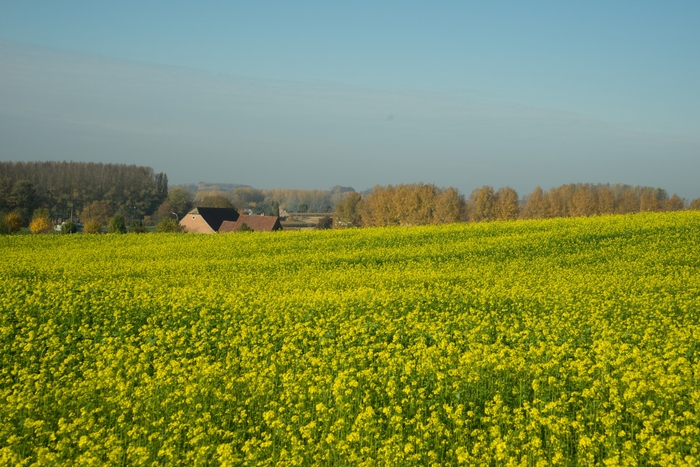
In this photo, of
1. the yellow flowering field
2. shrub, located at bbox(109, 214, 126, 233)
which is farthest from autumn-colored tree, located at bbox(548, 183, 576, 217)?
the yellow flowering field

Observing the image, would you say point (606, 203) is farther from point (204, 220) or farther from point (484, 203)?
point (204, 220)

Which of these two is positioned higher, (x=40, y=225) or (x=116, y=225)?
(x=116, y=225)

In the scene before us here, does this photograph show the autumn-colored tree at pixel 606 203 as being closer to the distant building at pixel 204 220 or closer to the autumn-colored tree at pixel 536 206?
the autumn-colored tree at pixel 536 206

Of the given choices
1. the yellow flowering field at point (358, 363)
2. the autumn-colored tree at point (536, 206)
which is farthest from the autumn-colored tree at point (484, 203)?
the yellow flowering field at point (358, 363)

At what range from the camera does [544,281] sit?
755 inches

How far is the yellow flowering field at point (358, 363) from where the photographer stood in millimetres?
7043

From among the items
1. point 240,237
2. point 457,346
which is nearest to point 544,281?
point 457,346

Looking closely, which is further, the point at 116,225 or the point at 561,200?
the point at 561,200

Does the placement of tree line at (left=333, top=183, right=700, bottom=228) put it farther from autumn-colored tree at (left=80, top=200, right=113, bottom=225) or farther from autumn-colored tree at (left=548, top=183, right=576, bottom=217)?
autumn-colored tree at (left=80, top=200, right=113, bottom=225)

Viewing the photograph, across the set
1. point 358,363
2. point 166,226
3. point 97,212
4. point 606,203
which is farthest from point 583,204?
point 358,363

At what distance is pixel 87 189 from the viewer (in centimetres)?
11425

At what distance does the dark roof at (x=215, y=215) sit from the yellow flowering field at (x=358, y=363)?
5441 cm

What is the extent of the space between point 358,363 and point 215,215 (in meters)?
73.7

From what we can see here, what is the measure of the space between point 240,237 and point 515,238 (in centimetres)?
1515
